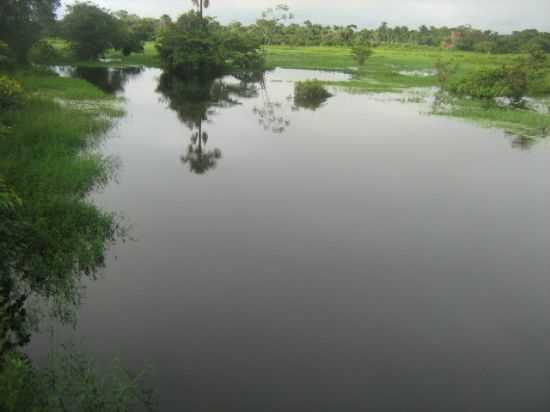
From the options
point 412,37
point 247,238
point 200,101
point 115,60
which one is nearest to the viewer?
point 247,238

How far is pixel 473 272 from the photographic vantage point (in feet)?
37.1

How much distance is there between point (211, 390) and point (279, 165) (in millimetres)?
12441

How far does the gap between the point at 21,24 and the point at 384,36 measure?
106 m

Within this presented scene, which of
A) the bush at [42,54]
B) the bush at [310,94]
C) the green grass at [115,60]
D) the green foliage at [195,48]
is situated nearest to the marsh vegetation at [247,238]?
the bush at [310,94]

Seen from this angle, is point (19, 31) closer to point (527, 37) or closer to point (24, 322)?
point (24, 322)

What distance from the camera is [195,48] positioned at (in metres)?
46.1

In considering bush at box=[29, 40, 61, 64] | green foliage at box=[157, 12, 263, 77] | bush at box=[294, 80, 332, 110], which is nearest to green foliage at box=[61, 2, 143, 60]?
bush at box=[29, 40, 61, 64]

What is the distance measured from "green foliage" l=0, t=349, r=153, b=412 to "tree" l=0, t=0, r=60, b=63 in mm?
29931

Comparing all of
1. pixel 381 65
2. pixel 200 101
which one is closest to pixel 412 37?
pixel 381 65

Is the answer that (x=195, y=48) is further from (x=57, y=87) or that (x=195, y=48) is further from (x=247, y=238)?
(x=247, y=238)

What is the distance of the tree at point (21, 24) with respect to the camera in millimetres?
31500

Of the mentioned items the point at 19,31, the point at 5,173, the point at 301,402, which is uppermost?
the point at 19,31

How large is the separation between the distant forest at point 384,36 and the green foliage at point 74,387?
63503mm

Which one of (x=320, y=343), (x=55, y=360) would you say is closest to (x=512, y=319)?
(x=320, y=343)
